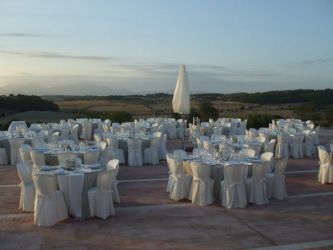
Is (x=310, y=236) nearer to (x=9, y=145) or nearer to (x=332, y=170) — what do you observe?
(x=332, y=170)

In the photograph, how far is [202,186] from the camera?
9.25 metres

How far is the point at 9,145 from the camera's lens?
1461 cm

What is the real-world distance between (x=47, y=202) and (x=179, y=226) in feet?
7.81

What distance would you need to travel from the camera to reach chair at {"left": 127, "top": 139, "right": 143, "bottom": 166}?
14133 millimetres

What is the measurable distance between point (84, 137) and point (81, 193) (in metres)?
13.4

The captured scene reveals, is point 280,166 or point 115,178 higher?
point 280,166

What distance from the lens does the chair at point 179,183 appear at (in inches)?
378

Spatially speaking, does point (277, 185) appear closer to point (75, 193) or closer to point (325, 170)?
point (325, 170)

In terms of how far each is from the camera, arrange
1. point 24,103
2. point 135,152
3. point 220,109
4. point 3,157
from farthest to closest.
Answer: point 220,109
point 24,103
point 3,157
point 135,152

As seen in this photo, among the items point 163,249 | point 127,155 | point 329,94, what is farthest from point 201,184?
point 329,94

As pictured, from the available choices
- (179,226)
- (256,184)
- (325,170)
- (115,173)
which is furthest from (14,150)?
(325,170)

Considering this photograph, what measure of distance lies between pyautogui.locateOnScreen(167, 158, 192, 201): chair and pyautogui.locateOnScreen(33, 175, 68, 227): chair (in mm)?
2625

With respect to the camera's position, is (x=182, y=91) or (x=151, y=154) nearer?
(x=151, y=154)

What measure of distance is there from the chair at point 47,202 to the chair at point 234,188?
3.28 meters
